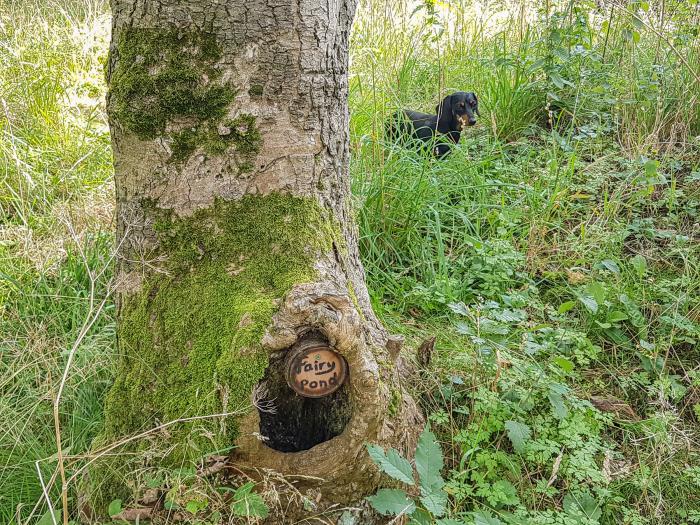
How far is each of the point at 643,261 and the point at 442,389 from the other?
1249 mm

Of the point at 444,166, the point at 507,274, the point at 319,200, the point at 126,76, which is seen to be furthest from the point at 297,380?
the point at 444,166

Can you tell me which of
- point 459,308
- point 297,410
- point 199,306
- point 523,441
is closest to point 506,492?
point 523,441

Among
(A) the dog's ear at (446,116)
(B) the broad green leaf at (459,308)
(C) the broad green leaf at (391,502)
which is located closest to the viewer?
(C) the broad green leaf at (391,502)

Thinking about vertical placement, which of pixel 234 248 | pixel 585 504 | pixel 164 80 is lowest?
pixel 585 504

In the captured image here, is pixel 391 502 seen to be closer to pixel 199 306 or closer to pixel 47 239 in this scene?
pixel 199 306

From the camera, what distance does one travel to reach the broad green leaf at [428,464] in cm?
155

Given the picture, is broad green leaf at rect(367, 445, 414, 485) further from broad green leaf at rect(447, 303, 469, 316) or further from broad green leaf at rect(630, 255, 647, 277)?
broad green leaf at rect(630, 255, 647, 277)

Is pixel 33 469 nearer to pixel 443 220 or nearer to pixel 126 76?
pixel 126 76

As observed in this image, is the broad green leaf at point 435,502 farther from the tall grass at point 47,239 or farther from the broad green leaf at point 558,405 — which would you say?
the tall grass at point 47,239

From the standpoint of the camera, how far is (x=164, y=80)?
159 cm

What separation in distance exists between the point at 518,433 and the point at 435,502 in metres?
0.60

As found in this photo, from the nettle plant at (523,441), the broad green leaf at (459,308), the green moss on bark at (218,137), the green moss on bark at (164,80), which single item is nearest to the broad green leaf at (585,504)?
the nettle plant at (523,441)

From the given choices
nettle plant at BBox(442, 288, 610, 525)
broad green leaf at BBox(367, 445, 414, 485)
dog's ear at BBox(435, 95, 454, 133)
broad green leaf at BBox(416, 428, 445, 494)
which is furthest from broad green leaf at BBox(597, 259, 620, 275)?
dog's ear at BBox(435, 95, 454, 133)

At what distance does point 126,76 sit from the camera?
1.61 meters
